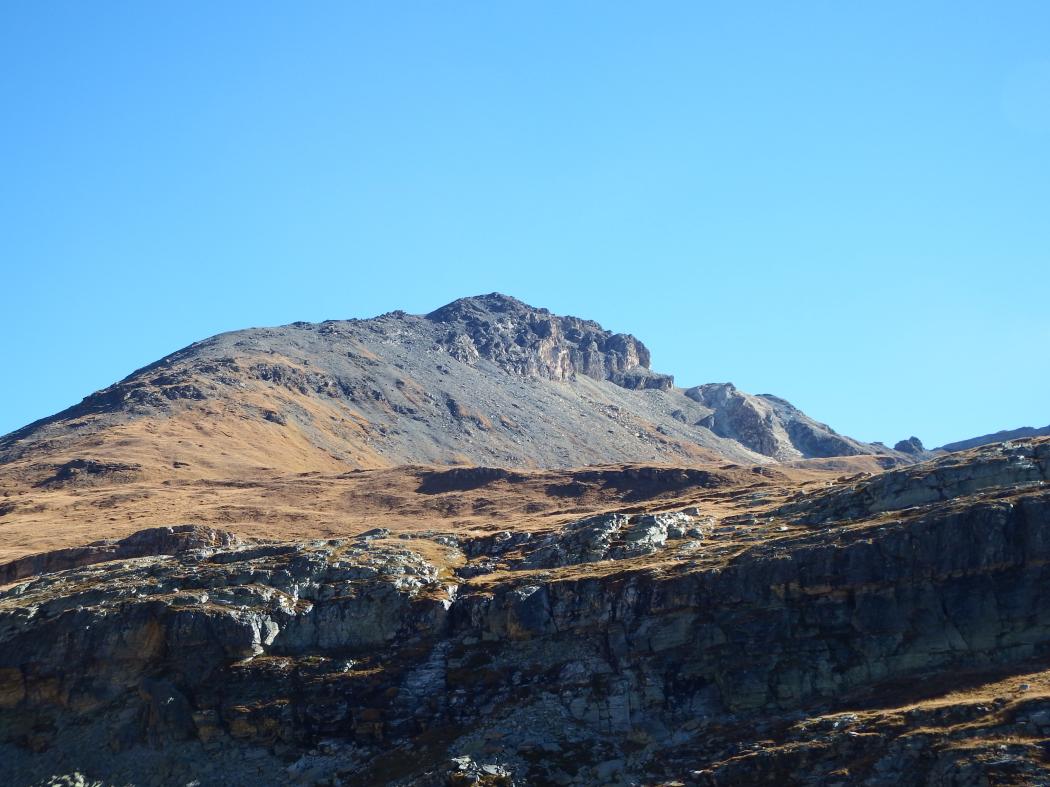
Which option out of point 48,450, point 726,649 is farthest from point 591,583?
point 48,450

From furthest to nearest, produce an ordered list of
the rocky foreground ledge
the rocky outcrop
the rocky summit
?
the rocky outcrop → the rocky summit → the rocky foreground ledge

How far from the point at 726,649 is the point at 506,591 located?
16.3 meters

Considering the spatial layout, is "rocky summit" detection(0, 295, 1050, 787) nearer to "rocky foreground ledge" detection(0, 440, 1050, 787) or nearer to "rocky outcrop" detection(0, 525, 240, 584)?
"rocky foreground ledge" detection(0, 440, 1050, 787)

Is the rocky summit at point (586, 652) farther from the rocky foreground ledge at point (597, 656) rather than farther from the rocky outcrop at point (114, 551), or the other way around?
the rocky outcrop at point (114, 551)

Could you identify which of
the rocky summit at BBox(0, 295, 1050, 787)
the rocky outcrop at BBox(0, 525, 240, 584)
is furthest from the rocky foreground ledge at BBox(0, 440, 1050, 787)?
the rocky outcrop at BBox(0, 525, 240, 584)

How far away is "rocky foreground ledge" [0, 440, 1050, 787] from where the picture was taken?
57000 mm

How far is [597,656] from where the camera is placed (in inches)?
2692

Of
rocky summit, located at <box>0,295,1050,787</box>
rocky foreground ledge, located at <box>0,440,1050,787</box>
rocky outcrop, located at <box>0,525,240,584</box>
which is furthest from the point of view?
rocky outcrop, located at <box>0,525,240,584</box>

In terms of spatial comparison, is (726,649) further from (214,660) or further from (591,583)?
(214,660)

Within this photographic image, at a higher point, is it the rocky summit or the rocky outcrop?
the rocky outcrop

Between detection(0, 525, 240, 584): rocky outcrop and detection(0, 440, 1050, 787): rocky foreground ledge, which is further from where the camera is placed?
detection(0, 525, 240, 584): rocky outcrop

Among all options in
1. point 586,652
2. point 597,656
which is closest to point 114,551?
point 586,652

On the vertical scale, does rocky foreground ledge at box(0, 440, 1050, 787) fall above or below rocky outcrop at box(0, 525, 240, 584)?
below

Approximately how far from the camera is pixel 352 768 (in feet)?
210
